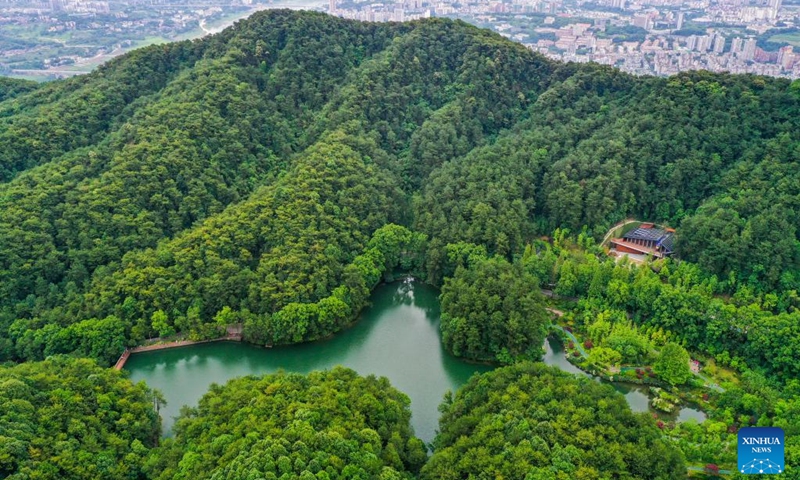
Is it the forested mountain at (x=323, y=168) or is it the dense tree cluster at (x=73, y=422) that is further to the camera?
the forested mountain at (x=323, y=168)

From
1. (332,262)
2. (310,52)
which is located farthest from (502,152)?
(310,52)

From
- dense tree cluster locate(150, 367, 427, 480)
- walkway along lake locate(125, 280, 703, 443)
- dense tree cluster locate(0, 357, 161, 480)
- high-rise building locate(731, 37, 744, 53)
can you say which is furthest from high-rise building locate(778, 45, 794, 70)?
dense tree cluster locate(0, 357, 161, 480)

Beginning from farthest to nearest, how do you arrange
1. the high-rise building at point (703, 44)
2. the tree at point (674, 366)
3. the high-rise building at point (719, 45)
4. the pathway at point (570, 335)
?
the high-rise building at point (703, 44) < the high-rise building at point (719, 45) < the pathway at point (570, 335) < the tree at point (674, 366)

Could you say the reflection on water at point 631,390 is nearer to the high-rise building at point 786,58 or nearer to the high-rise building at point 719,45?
the high-rise building at point 786,58

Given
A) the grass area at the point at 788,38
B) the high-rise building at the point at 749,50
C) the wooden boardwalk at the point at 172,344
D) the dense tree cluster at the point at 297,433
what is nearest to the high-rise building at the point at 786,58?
the high-rise building at the point at 749,50

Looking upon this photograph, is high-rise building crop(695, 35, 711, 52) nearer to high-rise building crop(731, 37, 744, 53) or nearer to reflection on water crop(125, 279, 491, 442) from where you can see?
high-rise building crop(731, 37, 744, 53)
